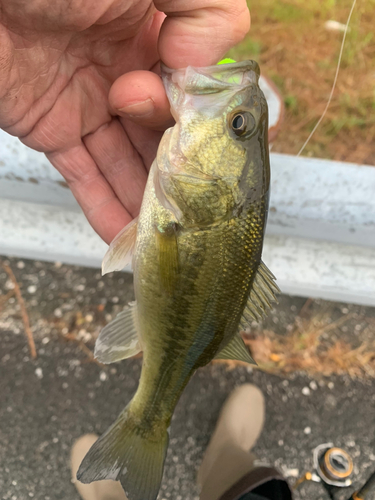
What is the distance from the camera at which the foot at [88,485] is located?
2516 mm

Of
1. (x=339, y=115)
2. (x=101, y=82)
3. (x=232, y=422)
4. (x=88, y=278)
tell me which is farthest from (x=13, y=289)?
(x=339, y=115)

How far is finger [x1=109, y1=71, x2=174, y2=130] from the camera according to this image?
4.77ft

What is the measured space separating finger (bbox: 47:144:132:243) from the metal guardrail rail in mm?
212

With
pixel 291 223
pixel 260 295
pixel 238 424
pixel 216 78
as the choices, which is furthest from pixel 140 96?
pixel 238 424

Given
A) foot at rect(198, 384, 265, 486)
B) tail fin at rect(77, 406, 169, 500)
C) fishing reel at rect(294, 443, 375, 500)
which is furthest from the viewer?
foot at rect(198, 384, 265, 486)

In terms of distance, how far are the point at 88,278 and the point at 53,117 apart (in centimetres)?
145

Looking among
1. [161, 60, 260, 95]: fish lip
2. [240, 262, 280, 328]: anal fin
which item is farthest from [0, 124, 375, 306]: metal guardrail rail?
[161, 60, 260, 95]: fish lip

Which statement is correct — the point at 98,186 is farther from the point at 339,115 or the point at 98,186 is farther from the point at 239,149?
the point at 339,115

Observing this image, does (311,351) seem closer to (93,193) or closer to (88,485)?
(88,485)

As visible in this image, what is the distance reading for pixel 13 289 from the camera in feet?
9.36

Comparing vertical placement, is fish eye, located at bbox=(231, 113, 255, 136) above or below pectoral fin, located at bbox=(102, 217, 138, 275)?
above

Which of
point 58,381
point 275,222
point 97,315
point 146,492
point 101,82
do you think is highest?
point 101,82

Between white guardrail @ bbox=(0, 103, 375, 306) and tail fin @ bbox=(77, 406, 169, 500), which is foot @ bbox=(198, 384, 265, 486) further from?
tail fin @ bbox=(77, 406, 169, 500)

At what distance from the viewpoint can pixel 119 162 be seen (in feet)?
6.48
